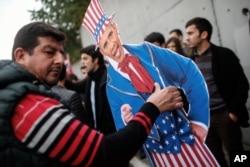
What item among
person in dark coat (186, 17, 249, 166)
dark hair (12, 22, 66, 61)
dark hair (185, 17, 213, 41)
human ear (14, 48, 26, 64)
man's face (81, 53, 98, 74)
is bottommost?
person in dark coat (186, 17, 249, 166)

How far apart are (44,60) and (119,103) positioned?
82cm

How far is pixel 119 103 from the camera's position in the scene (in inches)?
87.2

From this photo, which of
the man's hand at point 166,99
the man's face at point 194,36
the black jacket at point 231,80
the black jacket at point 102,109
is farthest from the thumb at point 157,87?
the black jacket at point 102,109

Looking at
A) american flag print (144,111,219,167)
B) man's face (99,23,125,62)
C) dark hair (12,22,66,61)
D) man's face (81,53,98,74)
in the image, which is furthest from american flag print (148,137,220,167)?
man's face (81,53,98,74)

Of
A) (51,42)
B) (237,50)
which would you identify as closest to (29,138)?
(51,42)

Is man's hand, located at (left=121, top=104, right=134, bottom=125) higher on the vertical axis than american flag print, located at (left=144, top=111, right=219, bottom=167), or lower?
higher

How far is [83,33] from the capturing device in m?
12.2

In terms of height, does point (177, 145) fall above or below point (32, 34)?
below

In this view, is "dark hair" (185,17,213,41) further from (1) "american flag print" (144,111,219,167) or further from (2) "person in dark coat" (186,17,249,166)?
(1) "american flag print" (144,111,219,167)

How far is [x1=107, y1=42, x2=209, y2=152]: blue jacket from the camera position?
1922 mm

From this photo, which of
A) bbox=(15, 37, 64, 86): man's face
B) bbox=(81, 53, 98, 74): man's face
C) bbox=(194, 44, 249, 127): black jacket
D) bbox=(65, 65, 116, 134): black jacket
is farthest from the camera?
bbox=(81, 53, 98, 74): man's face

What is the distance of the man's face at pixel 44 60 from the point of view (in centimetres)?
152

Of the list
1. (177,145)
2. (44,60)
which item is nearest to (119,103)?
(177,145)

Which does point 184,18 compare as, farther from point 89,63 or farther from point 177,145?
point 177,145
